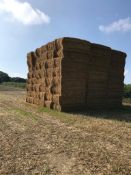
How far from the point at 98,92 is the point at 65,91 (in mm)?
2384

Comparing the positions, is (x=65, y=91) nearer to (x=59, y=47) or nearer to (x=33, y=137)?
(x=59, y=47)

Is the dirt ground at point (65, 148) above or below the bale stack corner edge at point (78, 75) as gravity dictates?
below

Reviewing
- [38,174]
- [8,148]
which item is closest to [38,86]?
[8,148]

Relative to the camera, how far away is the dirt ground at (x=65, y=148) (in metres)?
5.81

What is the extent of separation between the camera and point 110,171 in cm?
566

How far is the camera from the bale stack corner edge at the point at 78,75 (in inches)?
598

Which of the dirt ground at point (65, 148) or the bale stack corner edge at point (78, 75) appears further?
the bale stack corner edge at point (78, 75)

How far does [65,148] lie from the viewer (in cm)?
730

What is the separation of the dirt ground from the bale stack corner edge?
13.6 ft

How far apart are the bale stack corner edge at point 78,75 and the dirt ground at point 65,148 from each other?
4156mm

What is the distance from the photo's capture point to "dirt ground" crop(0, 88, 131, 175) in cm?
581

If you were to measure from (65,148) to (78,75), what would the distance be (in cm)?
849

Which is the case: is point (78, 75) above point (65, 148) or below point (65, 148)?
above

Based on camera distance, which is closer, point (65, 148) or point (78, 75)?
point (65, 148)
